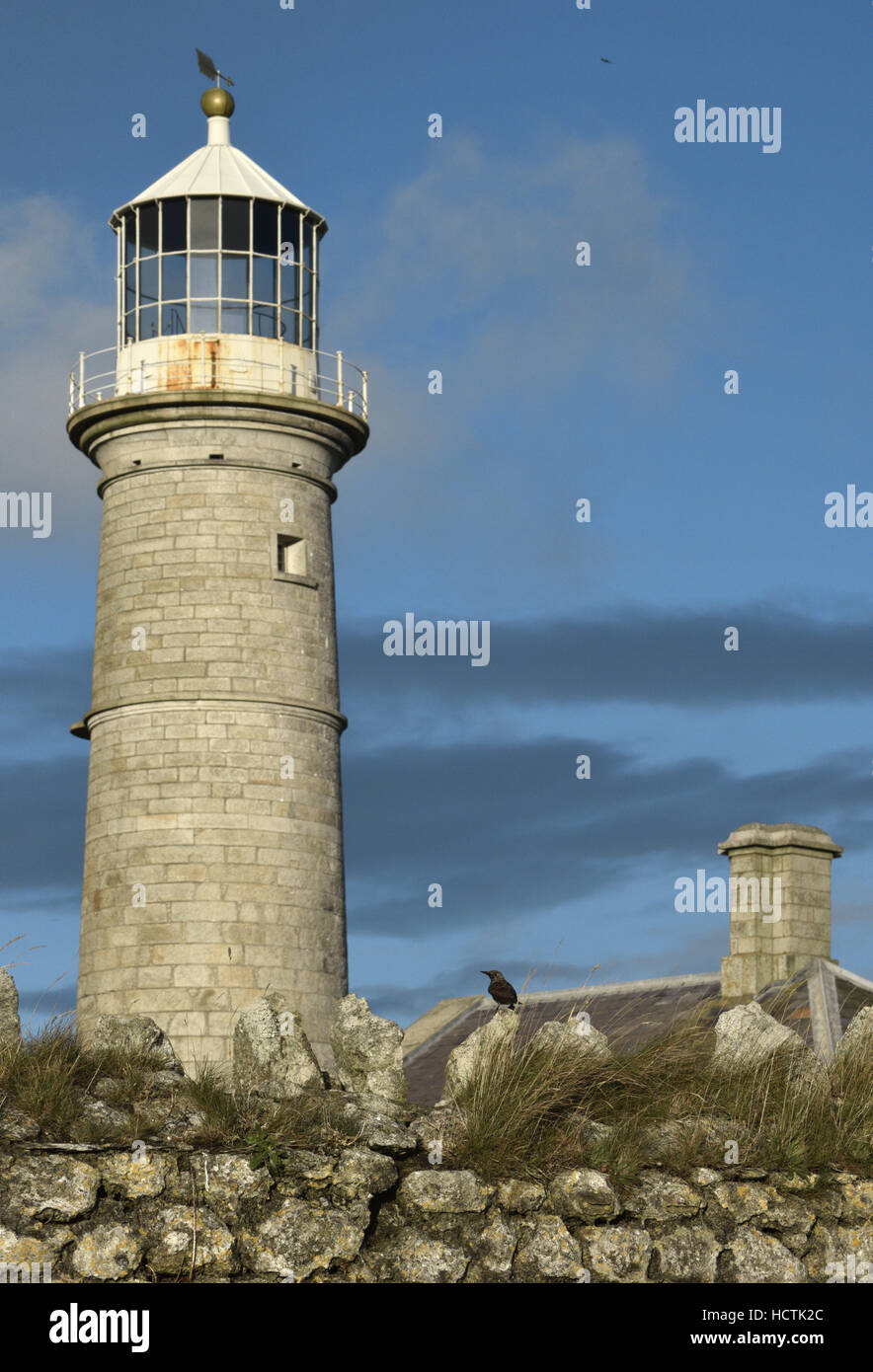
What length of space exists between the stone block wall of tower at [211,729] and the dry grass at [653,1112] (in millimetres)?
16839

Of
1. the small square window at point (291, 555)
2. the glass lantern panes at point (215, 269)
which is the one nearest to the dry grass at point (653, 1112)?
the small square window at point (291, 555)

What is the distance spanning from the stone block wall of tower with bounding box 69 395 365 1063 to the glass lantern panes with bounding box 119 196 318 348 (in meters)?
2.17

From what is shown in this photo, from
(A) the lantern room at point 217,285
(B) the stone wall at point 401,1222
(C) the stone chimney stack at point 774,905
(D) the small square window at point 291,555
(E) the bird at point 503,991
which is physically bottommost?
(B) the stone wall at point 401,1222

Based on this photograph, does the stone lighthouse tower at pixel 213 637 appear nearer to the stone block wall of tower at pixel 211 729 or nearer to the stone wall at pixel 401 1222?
the stone block wall of tower at pixel 211 729

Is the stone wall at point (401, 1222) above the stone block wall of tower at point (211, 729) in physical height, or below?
below

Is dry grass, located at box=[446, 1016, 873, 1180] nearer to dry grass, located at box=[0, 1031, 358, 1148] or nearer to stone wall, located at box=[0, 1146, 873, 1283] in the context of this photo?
stone wall, located at box=[0, 1146, 873, 1283]

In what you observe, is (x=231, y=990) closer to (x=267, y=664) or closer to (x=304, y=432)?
(x=267, y=664)

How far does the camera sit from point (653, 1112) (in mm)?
13469

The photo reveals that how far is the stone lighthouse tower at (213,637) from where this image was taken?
30.8 meters

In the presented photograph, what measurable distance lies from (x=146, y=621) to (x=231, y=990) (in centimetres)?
602

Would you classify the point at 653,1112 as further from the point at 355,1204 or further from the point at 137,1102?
the point at 137,1102

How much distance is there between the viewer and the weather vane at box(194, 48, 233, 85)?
35.4 metres

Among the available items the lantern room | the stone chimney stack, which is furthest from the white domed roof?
the stone chimney stack
